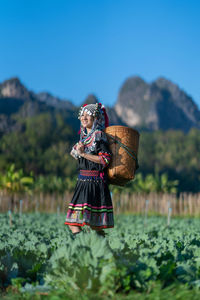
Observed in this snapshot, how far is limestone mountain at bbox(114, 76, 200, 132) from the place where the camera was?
12312cm

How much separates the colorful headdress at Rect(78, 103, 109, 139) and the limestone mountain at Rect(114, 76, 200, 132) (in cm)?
11206

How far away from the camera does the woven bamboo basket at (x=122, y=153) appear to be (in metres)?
3.51

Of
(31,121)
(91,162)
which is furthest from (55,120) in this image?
(91,162)

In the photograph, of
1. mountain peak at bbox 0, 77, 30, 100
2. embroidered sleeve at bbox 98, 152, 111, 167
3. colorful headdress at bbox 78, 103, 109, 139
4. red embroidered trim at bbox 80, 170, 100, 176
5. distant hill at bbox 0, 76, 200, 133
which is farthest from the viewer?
distant hill at bbox 0, 76, 200, 133

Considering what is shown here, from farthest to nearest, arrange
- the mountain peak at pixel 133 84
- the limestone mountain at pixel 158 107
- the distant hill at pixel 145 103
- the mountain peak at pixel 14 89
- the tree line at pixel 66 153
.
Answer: the mountain peak at pixel 133 84 < the limestone mountain at pixel 158 107 < the distant hill at pixel 145 103 < the mountain peak at pixel 14 89 < the tree line at pixel 66 153

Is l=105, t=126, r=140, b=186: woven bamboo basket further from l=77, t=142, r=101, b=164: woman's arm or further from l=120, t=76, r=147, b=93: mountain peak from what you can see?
l=120, t=76, r=147, b=93: mountain peak

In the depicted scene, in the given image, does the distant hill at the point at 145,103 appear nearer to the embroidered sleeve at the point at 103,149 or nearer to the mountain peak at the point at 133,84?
the mountain peak at the point at 133,84

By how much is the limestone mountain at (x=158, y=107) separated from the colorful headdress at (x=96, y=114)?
112057mm

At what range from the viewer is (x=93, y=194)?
11.6ft

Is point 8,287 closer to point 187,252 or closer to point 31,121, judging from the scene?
point 187,252

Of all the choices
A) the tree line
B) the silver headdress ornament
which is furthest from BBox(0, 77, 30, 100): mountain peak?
the silver headdress ornament

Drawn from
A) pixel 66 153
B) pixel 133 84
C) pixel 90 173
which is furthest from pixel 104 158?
pixel 133 84

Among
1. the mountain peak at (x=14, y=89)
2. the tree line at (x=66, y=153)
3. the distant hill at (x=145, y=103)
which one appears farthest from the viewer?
the distant hill at (x=145, y=103)

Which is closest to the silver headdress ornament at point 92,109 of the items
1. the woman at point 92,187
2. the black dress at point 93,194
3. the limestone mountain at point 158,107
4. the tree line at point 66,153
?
the woman at point 92,187
